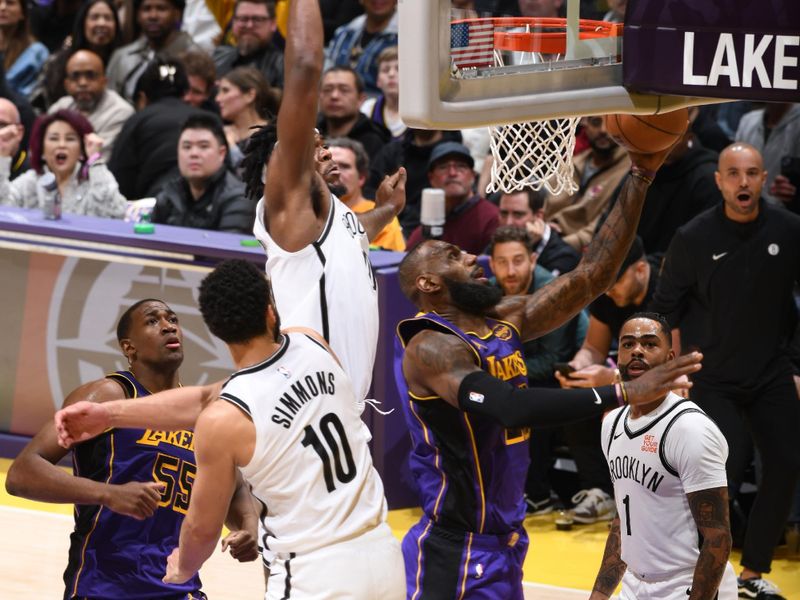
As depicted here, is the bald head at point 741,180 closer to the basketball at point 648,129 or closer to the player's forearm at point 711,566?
the basketball at point 648,129

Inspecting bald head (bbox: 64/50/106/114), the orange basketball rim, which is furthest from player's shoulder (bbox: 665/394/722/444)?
bald head (bbox: 64/50/106/114)

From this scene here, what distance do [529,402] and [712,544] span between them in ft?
2.92

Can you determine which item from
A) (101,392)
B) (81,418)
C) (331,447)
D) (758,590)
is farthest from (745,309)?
(81,418)

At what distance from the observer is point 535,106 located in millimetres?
5004

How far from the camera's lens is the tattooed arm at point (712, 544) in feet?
17.3

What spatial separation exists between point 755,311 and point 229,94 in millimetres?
4274

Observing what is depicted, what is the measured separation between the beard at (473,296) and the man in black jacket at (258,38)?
5.76 meters

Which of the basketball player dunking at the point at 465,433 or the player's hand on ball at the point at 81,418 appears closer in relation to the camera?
the player's hand on ball at the point at 81,418

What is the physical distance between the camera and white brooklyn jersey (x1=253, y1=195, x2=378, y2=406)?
4992mm

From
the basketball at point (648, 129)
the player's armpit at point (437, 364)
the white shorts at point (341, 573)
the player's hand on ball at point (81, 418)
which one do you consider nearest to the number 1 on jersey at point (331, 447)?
the white shorts at point (341, 573)

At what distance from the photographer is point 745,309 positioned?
7.73 m

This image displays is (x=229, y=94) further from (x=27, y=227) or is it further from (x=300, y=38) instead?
(x=300, y=38)

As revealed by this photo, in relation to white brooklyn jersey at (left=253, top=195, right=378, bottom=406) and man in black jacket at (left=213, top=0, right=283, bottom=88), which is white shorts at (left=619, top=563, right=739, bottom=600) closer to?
white brooklyn jersey at (left=253, top=195, right=378, bottom=406)

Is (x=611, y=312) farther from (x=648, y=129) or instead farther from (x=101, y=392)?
(x=101, y=392)
